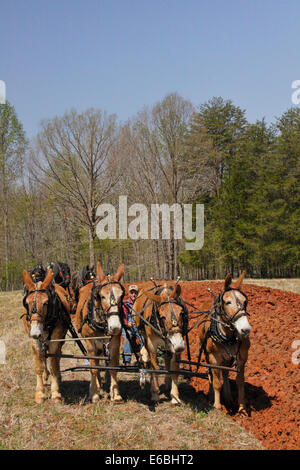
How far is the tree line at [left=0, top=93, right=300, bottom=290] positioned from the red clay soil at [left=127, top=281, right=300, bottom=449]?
51.8 ft

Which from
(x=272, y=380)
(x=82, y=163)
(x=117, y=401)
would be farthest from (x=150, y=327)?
(x=82, y=163)

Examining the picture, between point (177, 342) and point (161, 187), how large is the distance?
75.1 ft

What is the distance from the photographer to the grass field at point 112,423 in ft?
16.1

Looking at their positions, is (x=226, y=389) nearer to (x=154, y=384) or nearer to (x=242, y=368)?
(x=242, y=368)

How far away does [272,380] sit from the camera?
22.1 feet

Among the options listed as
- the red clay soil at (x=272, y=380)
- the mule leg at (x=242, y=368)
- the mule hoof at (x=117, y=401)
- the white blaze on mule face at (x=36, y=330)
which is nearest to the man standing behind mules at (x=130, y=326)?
the mule hoof at (x=117, y=401)

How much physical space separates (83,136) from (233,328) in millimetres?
19811

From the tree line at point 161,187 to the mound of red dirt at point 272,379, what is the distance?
15.6 metres

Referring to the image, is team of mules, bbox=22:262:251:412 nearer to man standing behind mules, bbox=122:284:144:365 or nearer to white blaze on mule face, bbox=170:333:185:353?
white blaze on mule face, bbox=170:333:185:353

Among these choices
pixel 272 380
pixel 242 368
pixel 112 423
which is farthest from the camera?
pixel 272 380

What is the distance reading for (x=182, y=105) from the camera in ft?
84.8

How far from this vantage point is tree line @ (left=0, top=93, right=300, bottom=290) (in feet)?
79.0
